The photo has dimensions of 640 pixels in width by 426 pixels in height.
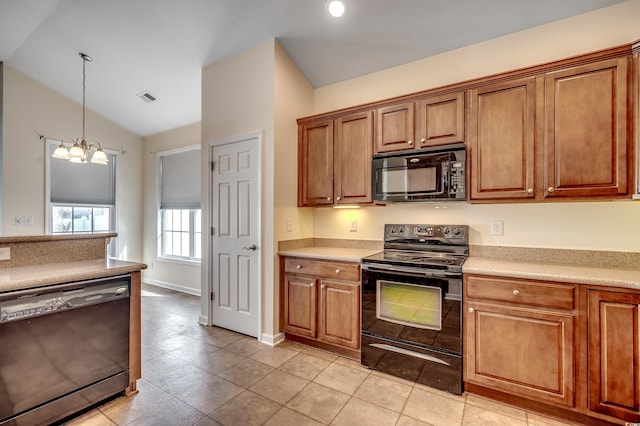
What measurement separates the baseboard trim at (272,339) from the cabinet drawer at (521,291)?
6.19ft

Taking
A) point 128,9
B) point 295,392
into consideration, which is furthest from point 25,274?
point 128,9

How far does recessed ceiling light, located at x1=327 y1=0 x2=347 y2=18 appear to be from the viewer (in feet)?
8.55

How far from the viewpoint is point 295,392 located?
2207mm

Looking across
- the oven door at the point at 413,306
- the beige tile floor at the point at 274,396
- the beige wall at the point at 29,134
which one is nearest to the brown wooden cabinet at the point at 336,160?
the oven door at the point at 413,306

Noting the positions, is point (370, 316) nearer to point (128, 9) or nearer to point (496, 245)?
point (496, 245)

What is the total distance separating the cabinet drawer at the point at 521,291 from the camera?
1.88m

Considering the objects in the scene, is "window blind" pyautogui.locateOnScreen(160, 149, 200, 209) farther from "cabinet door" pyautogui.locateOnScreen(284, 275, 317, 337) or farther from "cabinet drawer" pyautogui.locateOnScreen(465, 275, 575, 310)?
"cabinet drawer" pyautogui.locateOnScreen(465, 275, 575, 310)

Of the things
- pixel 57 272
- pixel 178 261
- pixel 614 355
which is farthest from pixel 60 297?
pixel 178 261

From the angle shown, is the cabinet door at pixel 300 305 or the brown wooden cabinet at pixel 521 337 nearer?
the brown wooden cabinet at pixel 521 337

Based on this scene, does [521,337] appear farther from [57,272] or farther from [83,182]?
[83,182]

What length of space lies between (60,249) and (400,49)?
3363 millimetres

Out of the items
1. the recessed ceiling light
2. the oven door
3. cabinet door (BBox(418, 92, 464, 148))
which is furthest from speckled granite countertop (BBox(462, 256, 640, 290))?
the recessed ceiling light

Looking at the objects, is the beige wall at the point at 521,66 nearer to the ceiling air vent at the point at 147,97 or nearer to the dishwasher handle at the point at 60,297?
the dishwasher handle at the point at 60,297

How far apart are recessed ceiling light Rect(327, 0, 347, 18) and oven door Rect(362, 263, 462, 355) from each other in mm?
2245
